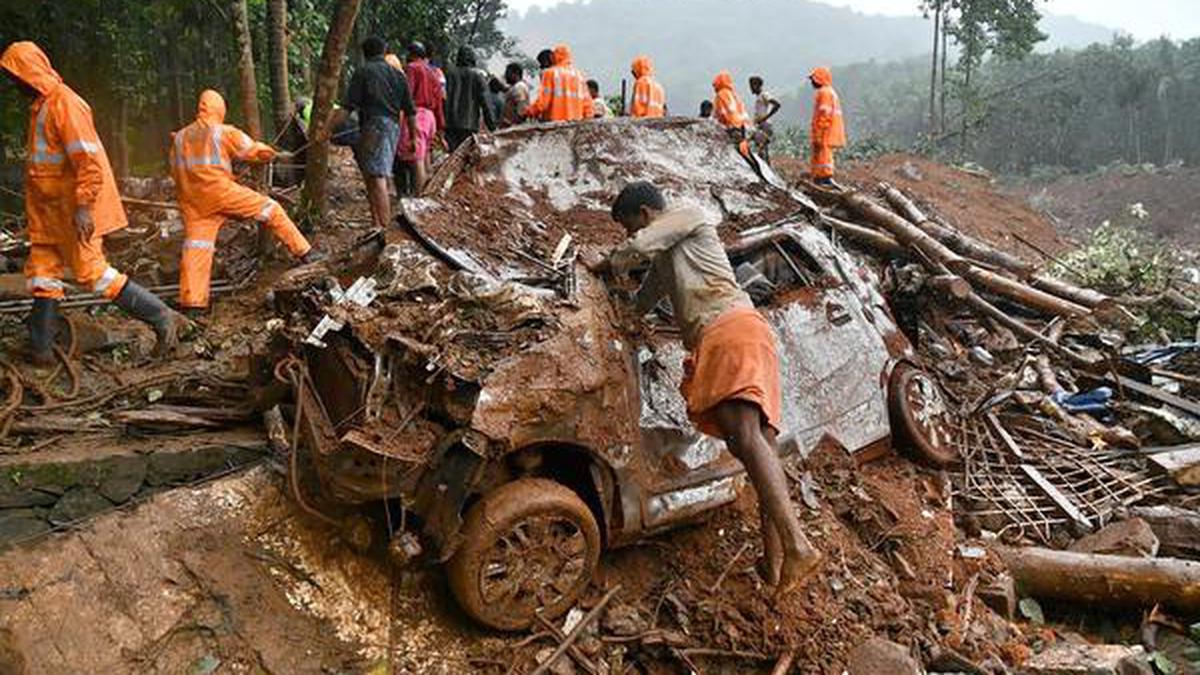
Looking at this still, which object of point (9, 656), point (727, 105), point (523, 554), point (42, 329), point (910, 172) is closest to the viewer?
point (9, 656)

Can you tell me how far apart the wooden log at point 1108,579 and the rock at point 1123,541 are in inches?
7.1

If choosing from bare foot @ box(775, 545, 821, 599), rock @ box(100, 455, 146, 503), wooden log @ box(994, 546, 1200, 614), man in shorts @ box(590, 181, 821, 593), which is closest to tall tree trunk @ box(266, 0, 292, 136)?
rock @ box(100, 455, 146, 503)

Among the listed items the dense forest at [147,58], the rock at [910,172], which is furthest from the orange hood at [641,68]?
the rock at [910,172]

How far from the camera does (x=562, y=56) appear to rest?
28.9ft

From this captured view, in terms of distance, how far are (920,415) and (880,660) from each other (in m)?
1.95

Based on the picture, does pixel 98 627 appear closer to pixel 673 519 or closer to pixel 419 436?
pixel 419 436

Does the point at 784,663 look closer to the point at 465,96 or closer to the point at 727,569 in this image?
the point at 727,569

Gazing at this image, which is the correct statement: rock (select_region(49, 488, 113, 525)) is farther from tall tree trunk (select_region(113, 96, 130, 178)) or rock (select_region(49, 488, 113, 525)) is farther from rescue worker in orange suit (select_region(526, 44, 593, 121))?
tall tree trunk (select_region(113, 96, 130, 178))

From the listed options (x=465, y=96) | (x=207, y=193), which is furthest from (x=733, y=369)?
(x=465, y=96)

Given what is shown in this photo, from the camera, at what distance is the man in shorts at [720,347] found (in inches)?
144

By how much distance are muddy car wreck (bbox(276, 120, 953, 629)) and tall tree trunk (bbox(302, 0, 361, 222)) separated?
70.6 inches

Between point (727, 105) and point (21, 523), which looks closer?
point (21, 523)

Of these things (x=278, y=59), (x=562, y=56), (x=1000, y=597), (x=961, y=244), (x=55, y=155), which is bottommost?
(x=1000, y=597)

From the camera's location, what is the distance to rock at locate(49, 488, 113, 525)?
4.05m
